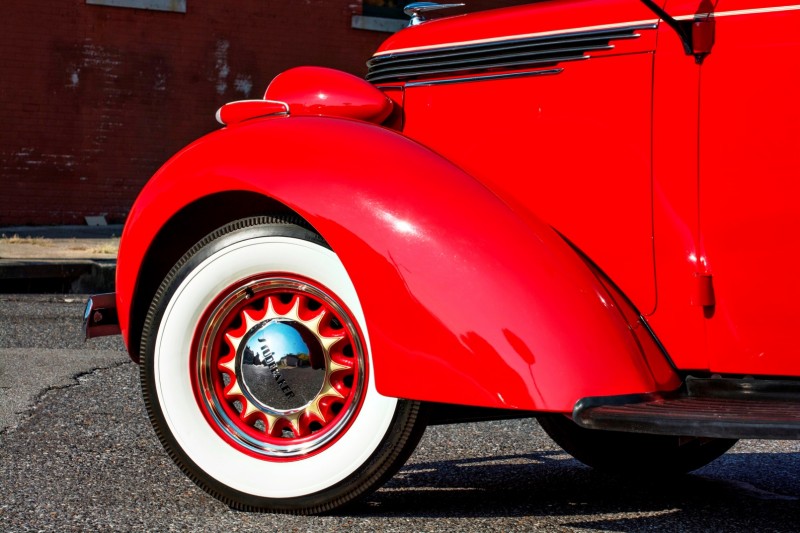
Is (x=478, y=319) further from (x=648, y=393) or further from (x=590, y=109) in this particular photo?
(x=590, y=109)

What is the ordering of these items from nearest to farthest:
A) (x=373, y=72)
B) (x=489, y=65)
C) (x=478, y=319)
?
(x=478, y=319), (x=489, y=65), (x=373, y=72)

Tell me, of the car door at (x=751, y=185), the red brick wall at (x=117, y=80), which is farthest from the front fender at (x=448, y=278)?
the red brick wall at (x=117, y=80)

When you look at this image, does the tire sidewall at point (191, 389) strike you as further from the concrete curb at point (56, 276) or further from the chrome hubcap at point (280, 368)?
the concrete curb at point (56, 276)

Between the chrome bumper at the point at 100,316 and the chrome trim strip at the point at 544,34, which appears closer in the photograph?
the chrome trim strip at the point at 544,34

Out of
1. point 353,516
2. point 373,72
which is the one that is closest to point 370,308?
point 353,516

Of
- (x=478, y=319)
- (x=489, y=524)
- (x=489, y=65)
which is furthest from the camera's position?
(x=489, y=65)

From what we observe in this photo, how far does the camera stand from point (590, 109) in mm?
3045

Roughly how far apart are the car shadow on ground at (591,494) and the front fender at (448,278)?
50 centimetres

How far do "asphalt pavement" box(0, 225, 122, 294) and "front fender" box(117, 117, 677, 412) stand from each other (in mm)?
7259

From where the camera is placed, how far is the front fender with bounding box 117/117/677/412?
8.95ft

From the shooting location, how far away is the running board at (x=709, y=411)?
2498 mm

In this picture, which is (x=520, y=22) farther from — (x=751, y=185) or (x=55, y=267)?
(x=55, y=267)

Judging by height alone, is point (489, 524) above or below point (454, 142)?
below

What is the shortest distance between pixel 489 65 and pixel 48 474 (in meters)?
1.79
